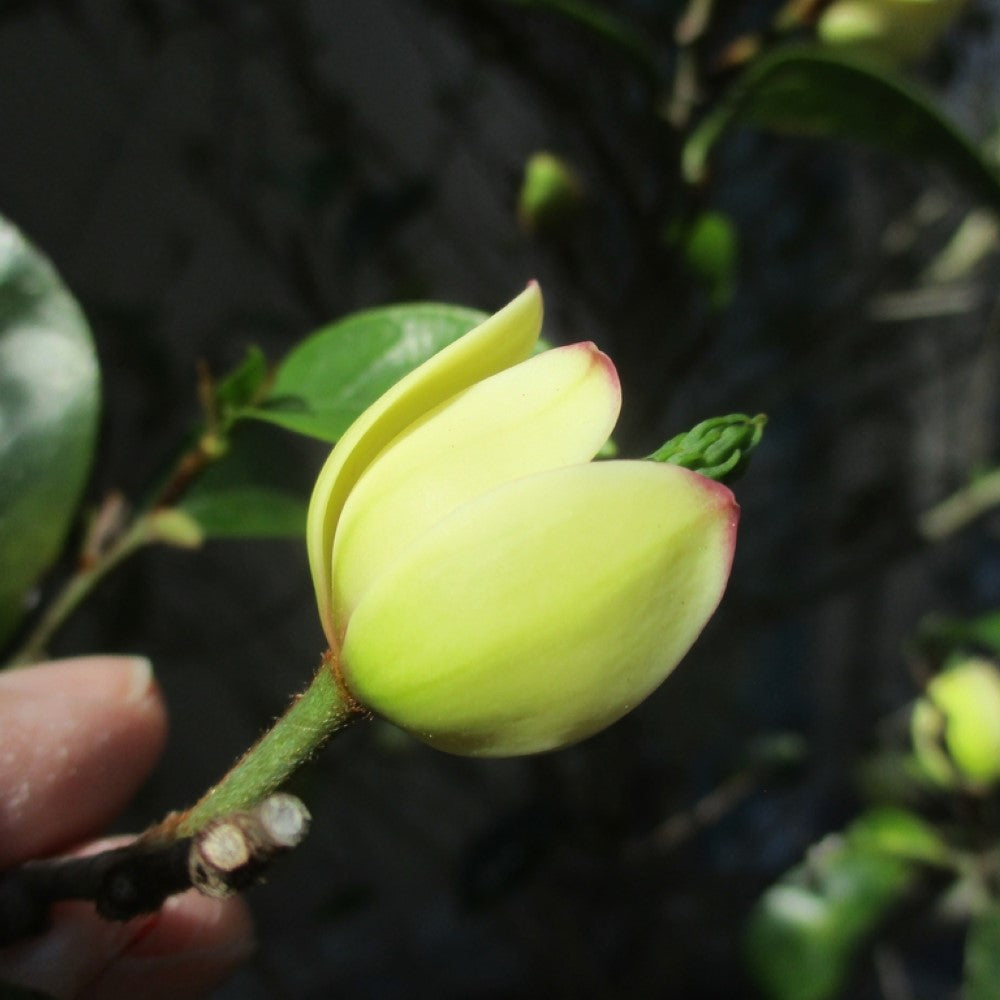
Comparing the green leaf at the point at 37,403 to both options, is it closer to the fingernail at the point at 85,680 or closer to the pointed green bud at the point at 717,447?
the fingernail at the point at 85,680

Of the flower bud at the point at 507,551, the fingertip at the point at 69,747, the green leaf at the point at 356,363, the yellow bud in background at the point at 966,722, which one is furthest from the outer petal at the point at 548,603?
the yellow bud in background at the point at 966,722

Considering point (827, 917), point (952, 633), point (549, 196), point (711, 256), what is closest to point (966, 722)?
point (952, 633)

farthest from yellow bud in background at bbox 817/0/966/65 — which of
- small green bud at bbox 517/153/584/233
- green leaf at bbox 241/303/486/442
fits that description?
green leaf at bbox 241/303/486/442

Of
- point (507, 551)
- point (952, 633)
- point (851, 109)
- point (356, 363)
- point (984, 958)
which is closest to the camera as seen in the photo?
point (507, 551)

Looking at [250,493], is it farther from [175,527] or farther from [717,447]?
[717,447]

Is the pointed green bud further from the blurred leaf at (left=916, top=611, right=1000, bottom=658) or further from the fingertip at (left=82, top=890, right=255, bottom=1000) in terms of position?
the blurred leaf at (left=916, top=611, right=1000, bottom=658)

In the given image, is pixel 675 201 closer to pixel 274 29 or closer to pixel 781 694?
pixel 274 29
